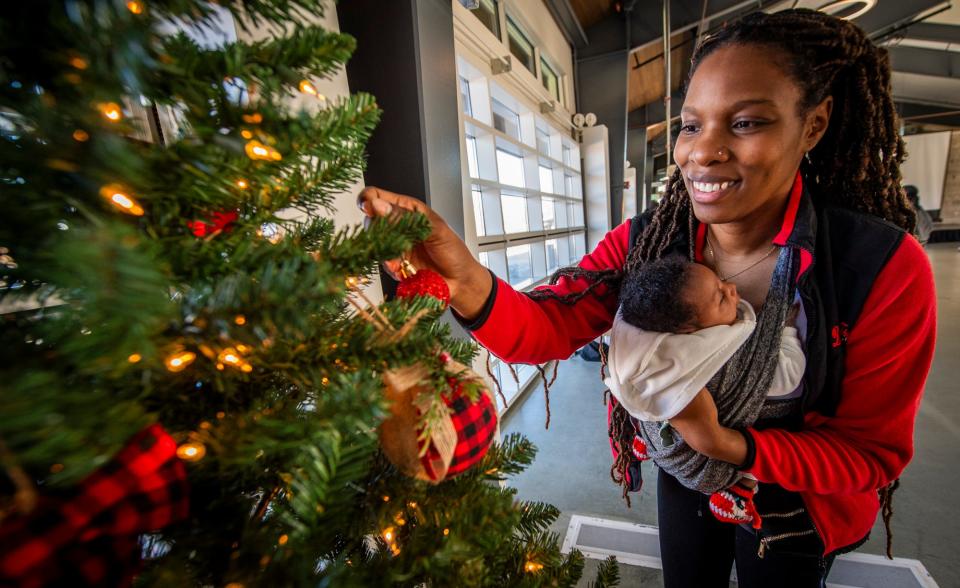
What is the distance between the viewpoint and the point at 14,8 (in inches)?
9.0

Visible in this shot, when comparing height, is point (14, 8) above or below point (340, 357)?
above

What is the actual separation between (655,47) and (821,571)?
25.6 ft

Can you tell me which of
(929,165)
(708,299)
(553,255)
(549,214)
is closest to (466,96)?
(549,214)

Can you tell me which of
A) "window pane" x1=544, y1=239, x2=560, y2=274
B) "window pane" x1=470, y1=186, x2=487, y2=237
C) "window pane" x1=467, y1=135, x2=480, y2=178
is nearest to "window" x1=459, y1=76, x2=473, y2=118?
"window pane" x1=467, y1=135, x2=480, y2=178

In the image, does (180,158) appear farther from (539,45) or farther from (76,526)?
(539,45)

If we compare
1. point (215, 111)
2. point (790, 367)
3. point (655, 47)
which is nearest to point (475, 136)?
point (790, 367)

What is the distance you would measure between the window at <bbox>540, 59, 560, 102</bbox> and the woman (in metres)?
3.72

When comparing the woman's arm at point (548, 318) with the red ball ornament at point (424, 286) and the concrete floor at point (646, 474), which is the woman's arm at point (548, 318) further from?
the concrete floor at point (646, 474)

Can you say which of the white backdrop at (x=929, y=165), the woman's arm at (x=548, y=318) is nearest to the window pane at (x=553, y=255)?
the woman's arm at (x=548, y=318)

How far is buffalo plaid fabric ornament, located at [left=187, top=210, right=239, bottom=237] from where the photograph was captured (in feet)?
1.05

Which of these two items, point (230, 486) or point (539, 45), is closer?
point (230, 486)

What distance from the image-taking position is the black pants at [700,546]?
1027mm

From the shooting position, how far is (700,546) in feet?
3.57

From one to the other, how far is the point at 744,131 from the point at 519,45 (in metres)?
3.53
